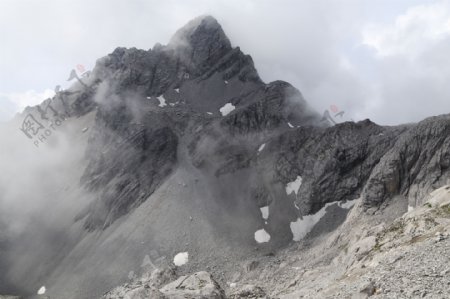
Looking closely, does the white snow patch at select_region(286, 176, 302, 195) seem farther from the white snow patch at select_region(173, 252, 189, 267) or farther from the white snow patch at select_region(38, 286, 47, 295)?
the white snow patch at select_region(38, 286, 47, 295)

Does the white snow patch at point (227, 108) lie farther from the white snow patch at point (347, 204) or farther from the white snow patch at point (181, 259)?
the white snow patch at point (181, 259)

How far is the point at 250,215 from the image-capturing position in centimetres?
12156

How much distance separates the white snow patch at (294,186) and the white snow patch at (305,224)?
12.2 metres

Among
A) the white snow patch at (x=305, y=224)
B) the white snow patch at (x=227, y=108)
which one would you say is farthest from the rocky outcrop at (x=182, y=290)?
the white snow patch at (x=227, y=108)

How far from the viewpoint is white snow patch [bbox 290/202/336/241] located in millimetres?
109438

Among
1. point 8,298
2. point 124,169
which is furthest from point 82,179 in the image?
point 8,298

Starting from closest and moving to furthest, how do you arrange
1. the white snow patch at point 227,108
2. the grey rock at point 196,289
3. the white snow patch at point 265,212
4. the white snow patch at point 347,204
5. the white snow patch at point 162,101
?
the grey rock at point 196,289, the white snow patch at point 347,204, the white snow patch at point 265,212, the white snow patch at point 227,108, the white snow patch at point 162,101

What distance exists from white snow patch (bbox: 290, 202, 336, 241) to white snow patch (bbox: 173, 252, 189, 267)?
2754 cm

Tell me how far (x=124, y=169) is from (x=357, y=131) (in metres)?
81.3

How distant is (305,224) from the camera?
11212 cm

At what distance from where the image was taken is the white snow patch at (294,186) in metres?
126

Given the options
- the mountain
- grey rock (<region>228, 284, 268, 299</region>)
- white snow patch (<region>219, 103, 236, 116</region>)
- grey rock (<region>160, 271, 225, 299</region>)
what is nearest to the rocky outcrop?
grey rock (<region>160, 271, 225, 299</region>)

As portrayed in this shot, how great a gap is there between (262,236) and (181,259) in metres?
21.6

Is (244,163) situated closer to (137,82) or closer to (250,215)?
(250,215)
